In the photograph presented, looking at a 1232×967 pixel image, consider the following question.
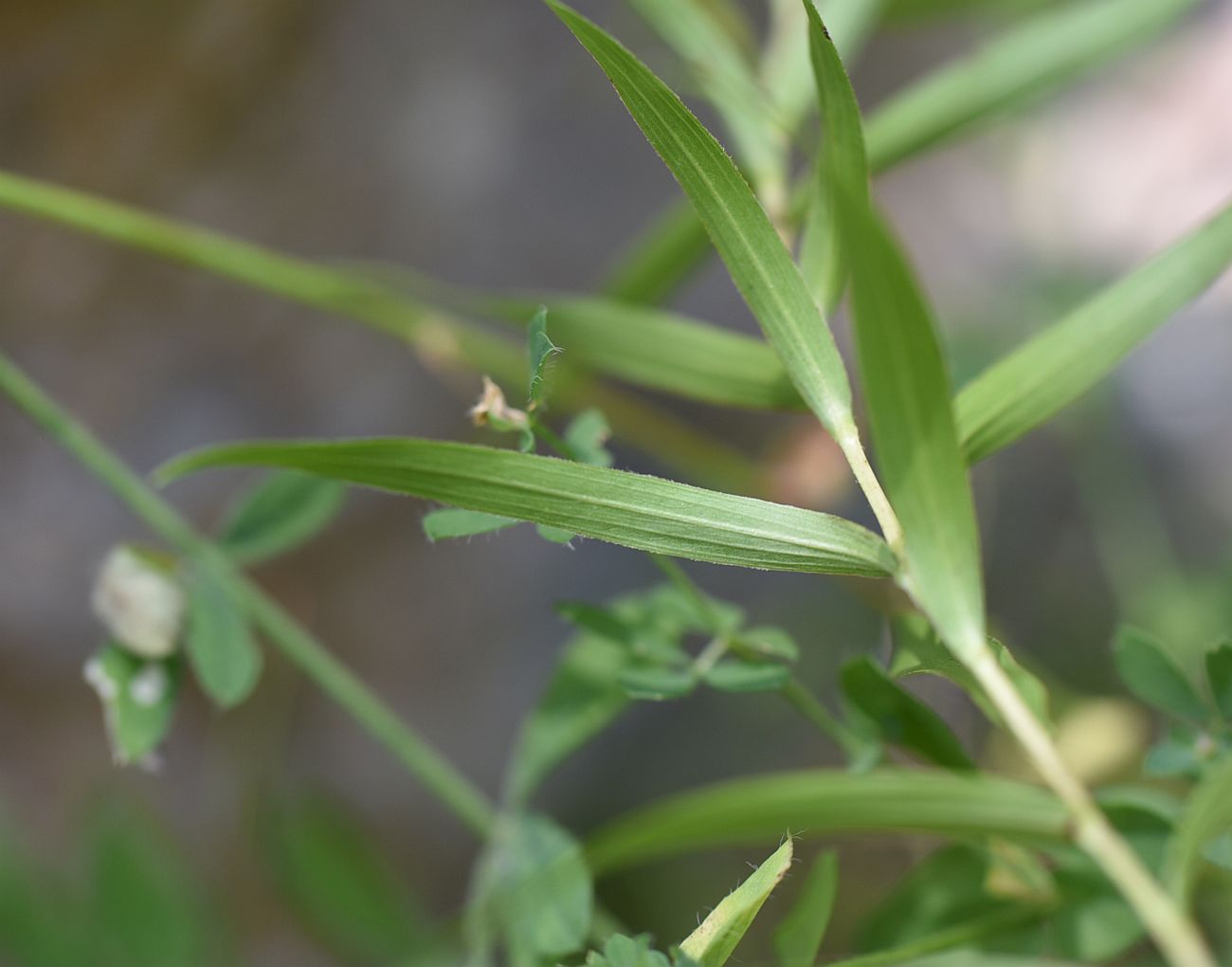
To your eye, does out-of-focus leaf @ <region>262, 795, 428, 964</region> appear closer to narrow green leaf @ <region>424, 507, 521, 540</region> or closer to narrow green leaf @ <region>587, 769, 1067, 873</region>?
narrow green leaf @ <region>587, 769, 1067, 873</region>

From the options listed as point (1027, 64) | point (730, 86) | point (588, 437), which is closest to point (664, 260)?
point (730, 86)

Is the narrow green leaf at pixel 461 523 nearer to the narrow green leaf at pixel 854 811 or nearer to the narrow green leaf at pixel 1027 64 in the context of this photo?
the narrow green leaf at pixel 854 811

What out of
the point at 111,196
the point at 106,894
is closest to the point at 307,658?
the point at 106,894

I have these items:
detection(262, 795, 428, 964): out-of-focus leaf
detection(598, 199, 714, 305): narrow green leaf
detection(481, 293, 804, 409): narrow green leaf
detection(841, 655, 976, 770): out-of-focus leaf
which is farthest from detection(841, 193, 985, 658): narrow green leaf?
detection(262, 795, 428, 964): out-of-focus leaf

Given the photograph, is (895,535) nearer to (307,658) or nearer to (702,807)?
(702,807)

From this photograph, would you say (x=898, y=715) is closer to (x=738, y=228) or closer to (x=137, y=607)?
(x=738, y=228)

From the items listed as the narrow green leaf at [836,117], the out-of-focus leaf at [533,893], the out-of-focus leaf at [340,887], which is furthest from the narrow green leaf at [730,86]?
the out-of-focus leaf at [340,887]
